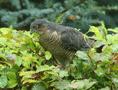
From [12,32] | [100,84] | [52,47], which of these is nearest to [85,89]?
[100,84]

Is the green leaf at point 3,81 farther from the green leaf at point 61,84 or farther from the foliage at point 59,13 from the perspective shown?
the foliage at point 59,13

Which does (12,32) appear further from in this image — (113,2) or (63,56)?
(113,2)

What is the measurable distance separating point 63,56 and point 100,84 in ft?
3.01

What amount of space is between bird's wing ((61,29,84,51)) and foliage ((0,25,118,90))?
0.47m

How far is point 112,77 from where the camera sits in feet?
9.05

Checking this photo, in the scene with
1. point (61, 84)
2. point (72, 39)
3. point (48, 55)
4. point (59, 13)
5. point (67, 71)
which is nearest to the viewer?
point (61, 84)

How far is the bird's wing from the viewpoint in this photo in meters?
3.62

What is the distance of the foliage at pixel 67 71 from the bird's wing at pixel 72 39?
1.53 ft

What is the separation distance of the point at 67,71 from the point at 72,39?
32.8 inches

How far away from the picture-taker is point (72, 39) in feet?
12.2

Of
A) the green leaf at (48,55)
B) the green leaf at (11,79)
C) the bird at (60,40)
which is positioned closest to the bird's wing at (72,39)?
the bird at (60,40)

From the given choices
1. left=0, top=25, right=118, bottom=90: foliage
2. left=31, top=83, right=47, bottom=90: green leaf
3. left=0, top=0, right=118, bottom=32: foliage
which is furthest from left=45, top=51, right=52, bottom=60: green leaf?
left=0, top=0, right=118, bottom=32: foliage

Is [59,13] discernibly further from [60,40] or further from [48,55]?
[48,55]

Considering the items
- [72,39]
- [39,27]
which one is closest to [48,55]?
[39,27]
